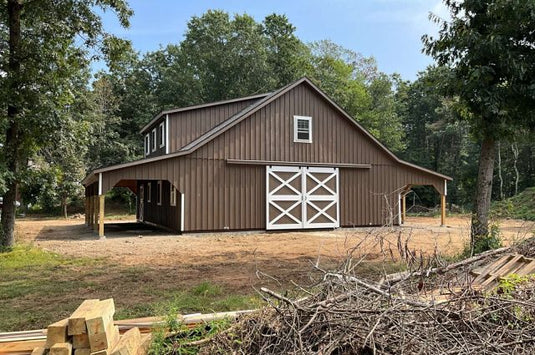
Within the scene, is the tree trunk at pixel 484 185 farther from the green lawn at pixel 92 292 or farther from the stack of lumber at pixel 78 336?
the stack of lumber at pixel 78 336

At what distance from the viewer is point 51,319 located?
484 cm

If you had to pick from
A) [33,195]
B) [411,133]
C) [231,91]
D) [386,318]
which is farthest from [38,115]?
[411,133]

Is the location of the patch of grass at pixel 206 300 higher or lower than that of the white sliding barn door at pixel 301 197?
lower

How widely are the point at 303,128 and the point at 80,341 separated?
552 inches

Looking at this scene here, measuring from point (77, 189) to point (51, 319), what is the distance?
25417 millimetres

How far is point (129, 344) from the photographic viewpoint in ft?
10.1

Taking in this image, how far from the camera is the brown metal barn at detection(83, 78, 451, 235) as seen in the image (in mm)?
14461

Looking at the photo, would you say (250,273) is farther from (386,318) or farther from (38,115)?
(38,115)

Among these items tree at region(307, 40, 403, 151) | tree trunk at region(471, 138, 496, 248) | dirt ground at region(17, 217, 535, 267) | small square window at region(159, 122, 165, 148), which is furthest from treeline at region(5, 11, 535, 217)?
tree trunk at region(471, 138, 496, 248)

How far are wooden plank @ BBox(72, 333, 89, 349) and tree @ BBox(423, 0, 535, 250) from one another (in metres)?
7.30

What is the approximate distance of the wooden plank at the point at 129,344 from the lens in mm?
2938

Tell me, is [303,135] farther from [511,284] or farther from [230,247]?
[511,284]

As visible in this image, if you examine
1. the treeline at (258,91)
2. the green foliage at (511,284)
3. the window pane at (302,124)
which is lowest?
the green foliage at (511,284)

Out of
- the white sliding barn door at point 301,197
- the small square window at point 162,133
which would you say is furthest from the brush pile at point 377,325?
the small square window at point 162,133
